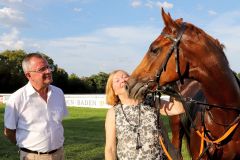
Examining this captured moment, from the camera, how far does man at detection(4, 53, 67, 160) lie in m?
4.05

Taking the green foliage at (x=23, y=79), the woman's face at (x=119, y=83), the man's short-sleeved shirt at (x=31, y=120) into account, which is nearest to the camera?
the woman's face at (x=119, y=83)

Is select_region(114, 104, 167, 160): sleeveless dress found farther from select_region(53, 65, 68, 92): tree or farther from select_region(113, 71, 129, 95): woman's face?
select_region(53, 65, 68, 92): tree

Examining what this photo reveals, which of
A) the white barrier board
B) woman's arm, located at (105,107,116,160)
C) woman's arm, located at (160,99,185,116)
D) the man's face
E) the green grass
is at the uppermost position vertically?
the man's face

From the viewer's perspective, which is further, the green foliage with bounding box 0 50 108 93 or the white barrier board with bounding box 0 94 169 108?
the green foliage with bounding box 0 50 108 93

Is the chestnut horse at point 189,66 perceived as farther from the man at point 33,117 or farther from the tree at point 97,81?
the tree at point 97,81

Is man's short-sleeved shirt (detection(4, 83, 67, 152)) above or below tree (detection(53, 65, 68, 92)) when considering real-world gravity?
below

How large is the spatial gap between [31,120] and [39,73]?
0.48 m

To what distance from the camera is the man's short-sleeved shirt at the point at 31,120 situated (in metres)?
4.05

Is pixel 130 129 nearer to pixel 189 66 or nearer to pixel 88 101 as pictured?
pixel 189 66

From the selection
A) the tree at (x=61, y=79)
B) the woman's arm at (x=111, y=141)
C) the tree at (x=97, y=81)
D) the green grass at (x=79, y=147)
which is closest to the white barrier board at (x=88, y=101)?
the green grass at (x=79, y=147)

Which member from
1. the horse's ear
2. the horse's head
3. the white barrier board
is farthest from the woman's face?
the white barrier board

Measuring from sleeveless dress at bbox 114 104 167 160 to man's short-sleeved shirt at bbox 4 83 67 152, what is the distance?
2.85ft

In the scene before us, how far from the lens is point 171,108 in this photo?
3939 mm

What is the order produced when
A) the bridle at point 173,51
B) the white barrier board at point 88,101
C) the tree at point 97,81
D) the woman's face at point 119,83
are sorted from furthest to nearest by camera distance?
the tree at point 97,81
the white barrier board at point 88,101
the bridle at point 173,51
the woman's face at point 119,83
